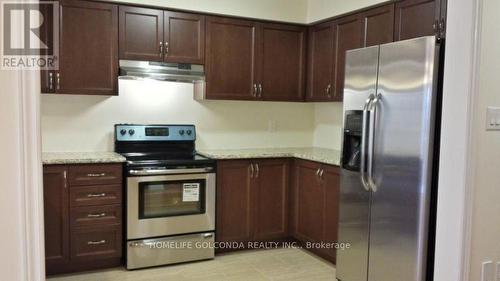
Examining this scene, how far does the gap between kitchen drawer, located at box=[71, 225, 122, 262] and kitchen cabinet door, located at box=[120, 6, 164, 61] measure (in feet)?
4.77

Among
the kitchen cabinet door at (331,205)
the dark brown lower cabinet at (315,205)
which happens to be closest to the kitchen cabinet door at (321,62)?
the dark brown lower cabinet at (315,205)

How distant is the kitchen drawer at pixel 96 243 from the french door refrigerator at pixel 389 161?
180 centimetres

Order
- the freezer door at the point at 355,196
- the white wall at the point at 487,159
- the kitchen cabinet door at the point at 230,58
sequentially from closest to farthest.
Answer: the white wall at the point at 487,159
the freezer door at the point at 355,196
the kitchen cabinet door at the point at 230,58

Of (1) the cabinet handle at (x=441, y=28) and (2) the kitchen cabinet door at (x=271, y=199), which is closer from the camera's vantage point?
(1) the cabinet handle at (x=441, y=28)

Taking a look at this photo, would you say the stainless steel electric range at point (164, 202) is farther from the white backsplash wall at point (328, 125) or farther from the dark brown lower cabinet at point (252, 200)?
the white backsplash wall at point (328, 125)

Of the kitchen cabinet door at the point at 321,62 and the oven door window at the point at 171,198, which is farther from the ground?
the kitchen cabinet door at the point at 321,62

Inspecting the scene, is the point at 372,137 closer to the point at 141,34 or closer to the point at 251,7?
the point at 251,7

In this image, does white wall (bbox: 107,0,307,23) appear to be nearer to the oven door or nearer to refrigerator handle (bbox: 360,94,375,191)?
the oven door

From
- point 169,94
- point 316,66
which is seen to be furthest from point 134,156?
point 316,66

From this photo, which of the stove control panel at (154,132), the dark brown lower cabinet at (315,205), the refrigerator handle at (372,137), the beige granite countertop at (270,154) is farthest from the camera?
the stove control panel at (154,132)

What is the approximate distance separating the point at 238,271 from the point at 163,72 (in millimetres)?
1810

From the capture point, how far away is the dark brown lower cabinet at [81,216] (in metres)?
3.27

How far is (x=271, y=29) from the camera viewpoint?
167 inches

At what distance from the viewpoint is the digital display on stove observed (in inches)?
155
